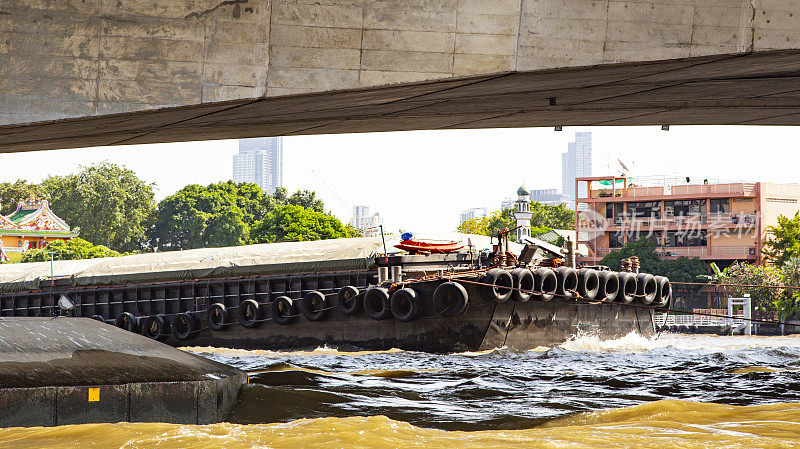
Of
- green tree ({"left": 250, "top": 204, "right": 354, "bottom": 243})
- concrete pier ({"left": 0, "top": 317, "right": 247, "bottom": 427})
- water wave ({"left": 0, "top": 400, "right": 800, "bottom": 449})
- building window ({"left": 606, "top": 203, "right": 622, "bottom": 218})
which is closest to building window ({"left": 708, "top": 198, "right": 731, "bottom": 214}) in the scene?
building window ({"left": 606, "top": 203, "right": 622, "bottom": 218})

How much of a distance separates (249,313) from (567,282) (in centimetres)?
983

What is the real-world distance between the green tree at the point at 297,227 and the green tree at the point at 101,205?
77.0 ft

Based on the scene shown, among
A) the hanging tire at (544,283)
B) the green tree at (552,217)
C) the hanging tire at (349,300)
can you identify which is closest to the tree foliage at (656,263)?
the green tree at (552,217)

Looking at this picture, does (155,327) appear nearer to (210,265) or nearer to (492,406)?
(210,265)

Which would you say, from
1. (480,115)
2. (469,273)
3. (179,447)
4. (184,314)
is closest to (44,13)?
(179,447)

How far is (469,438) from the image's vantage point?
9.45 m

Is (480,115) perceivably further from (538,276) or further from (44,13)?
(538,276)

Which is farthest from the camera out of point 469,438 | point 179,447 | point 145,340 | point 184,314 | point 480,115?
point 184,314

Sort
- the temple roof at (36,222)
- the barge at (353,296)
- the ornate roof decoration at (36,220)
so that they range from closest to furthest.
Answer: the barge at (353,296) < the temple roof at (36,222) < the ornate roof decoration at (36,220)

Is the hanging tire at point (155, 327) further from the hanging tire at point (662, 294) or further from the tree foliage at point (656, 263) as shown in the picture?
the tree foliage at point (656, 263)

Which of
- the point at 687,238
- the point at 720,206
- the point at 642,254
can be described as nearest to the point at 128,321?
the point at 642,254

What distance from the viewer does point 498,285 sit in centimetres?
2061

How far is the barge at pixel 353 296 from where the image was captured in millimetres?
21062

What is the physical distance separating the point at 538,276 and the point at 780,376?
623cm
